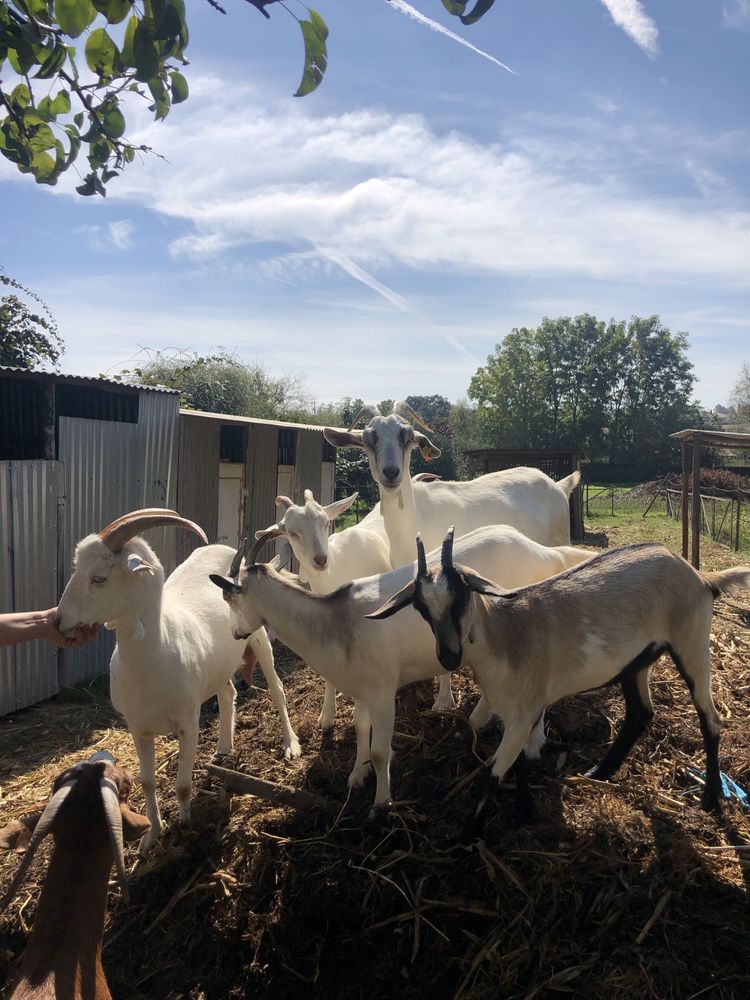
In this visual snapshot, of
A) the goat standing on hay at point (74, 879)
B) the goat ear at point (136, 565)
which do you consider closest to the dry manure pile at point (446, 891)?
the goat standing on hay at point (74, 879)

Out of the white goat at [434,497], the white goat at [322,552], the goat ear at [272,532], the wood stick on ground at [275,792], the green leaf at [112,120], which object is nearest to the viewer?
the green leaf at [112,120]

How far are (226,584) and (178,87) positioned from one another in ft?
8.66

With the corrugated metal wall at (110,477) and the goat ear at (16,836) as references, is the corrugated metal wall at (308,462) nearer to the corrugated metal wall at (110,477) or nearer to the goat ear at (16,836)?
the corrugated metal wall at (110,477)

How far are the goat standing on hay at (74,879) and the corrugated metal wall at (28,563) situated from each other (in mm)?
3945

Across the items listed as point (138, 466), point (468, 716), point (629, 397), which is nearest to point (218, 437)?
point (138, 466)

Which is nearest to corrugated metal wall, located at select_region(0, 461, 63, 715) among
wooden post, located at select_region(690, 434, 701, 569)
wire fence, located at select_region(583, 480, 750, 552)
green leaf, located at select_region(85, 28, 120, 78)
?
green leaf, located at select_region(85, 28, 120, 78)

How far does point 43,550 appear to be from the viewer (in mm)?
7078

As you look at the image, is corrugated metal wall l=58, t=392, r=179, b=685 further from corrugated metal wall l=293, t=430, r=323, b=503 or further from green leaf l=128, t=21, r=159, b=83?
green leaf l=128, t=21, r=159, b=83

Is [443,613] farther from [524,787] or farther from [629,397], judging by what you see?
[629,397]

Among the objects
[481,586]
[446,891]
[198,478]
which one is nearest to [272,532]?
[481,586]

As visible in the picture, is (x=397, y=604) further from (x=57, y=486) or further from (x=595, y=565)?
(x=57, y=486)

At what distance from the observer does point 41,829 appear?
275cm

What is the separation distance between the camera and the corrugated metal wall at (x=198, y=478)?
9.38m

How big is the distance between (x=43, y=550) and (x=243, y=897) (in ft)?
16.0
